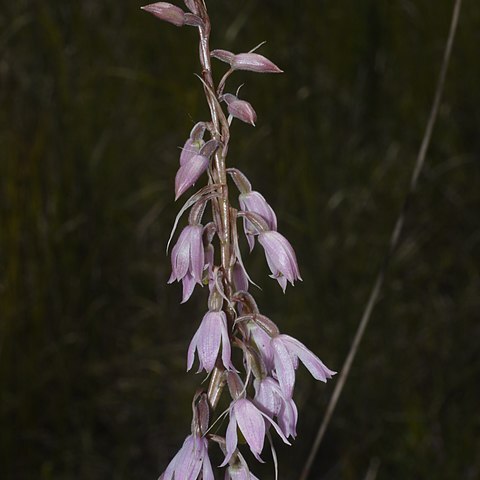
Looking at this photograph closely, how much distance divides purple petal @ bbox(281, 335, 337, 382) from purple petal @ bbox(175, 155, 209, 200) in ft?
0.87

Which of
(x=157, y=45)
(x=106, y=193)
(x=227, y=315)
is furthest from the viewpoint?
(x=157, y=45)

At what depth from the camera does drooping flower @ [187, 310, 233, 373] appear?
4.32 feet

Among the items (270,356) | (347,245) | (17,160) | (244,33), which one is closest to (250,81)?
(244,33)

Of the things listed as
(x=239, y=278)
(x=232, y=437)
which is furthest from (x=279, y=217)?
(x=232, y=437)

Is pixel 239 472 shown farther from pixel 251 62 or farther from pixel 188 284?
pixel 251 62

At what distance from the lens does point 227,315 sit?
1363 millimetres

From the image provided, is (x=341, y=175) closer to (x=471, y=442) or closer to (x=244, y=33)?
(x=244, y=33)

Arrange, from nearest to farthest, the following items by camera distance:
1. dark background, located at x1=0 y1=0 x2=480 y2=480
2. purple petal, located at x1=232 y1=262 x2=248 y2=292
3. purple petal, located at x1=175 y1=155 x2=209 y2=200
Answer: purple petal, located at x1=175 y1=155 x2=209 y2=200 < purple petal, located at x1=232 y1=262 x2=248 y2=292 < dark background, located at x1=0 y1=0 x2=480 y2=480

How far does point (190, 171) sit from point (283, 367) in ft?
1.03

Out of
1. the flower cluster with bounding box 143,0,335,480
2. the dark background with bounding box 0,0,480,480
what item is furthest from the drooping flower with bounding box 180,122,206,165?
the dark background with bounding box 0,0,480,480

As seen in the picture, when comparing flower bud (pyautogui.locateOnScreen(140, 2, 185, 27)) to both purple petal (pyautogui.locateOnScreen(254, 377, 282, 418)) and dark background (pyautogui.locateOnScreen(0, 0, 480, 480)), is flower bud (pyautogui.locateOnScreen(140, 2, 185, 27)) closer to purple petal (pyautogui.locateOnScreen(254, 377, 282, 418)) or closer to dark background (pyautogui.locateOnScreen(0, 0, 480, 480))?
purple petal (pyautogui.locateOnScreen(254, 377, 282, 418))

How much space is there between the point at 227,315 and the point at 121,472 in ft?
5.97

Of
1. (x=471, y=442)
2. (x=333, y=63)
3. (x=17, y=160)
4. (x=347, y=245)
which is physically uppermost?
(x=333, y=63)

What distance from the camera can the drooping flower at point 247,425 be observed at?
1.32 meters
